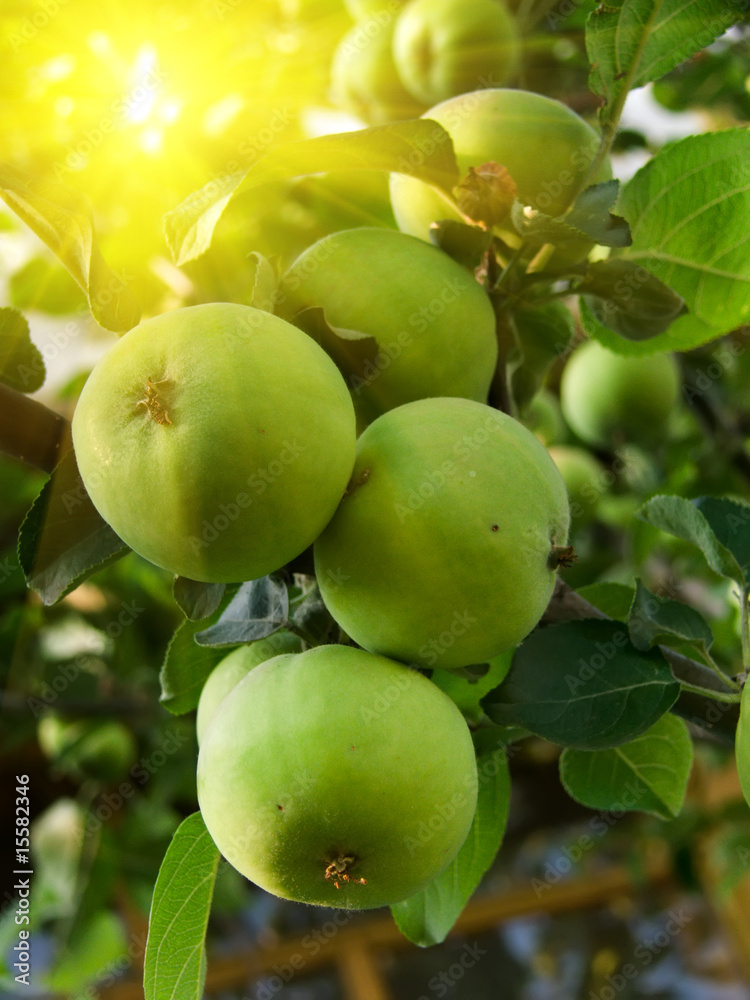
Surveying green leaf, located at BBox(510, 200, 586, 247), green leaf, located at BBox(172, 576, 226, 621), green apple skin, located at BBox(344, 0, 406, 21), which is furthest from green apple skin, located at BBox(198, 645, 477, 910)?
green apple skin, located at BBox(344, 0, 406, 21)

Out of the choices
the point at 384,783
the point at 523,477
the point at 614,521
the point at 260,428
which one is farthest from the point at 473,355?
the point at 614,521

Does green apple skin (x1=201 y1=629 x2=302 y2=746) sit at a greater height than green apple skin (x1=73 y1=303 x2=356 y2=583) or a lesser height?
lesser

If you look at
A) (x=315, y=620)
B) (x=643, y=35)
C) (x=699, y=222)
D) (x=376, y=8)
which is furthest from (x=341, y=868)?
(x=376, y=8)

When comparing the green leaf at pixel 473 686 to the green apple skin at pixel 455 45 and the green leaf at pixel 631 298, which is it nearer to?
the green leaf at pixel 631 298

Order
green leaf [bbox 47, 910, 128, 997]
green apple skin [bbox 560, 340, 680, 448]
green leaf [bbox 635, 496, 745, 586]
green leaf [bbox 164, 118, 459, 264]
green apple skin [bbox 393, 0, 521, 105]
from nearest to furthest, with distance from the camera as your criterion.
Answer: green leaf [bbox 164, 118, 459, 264]
green leaf [bbox 635, 496, 745, 586]
green apple skin [bbox 393, 0, 521, 105]
green apple skin [bbox 560, 340, 680, 448]
green leaf [bbox 47, 910, 128, 997]

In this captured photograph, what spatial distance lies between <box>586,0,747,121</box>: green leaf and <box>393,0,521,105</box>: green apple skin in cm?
84

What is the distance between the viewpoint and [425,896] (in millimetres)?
878

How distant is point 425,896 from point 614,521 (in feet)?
5.68

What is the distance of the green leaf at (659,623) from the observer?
79 centimetres

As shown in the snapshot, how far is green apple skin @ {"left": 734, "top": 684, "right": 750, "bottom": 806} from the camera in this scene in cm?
68

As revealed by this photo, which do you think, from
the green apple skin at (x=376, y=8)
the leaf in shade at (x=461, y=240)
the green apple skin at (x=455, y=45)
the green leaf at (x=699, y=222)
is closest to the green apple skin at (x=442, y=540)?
the leaf in shade at (x=461, y=240)

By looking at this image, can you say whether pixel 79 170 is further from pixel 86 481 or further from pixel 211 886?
pixel 211 886

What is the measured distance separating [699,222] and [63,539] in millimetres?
695

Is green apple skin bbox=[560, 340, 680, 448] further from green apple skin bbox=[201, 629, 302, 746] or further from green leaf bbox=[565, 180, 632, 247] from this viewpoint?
green apple skin bbox=[201, 629, 302, 746]
